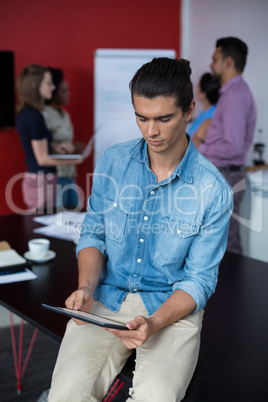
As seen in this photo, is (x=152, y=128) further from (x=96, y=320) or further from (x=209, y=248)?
(x=96, y=320)

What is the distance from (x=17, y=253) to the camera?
2.05 metres

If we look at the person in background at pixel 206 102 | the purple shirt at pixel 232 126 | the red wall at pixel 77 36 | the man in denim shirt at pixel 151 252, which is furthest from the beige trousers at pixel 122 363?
the red wall at pixel 77 36

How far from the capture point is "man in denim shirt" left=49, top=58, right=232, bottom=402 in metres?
1.27

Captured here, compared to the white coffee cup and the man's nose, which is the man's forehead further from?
the white coffee cup

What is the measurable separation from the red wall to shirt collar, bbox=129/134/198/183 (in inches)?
126

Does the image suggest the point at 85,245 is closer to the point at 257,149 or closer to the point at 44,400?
the point at 44,400

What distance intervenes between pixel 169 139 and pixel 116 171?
0.76 ft

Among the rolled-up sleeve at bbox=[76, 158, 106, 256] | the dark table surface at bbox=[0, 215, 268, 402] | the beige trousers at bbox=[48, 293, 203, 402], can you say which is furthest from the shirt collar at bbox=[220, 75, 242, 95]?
the beige trousers at bbox=[48, 293, 203, 402]

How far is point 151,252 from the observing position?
4.90 feet

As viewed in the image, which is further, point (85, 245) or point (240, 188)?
point (240, 188)

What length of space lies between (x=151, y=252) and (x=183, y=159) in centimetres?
30

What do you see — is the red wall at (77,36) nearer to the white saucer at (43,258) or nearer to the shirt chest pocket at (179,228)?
the white saucer at (43,258)

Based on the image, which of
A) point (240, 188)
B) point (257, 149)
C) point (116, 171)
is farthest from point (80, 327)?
point (257, 149)

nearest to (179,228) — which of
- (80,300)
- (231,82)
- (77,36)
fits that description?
(80,300)
